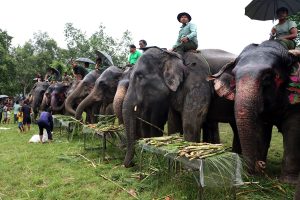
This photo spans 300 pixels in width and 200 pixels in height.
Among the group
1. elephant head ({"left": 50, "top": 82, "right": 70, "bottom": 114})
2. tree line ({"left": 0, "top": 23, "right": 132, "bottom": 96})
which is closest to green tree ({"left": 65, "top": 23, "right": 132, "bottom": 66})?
tree line ({"left": 0, "top": 23, "right": 132, "bottom": 96})

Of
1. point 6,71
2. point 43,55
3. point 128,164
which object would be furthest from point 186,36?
point 43,55

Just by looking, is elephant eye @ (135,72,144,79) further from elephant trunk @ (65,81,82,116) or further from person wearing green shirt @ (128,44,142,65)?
elephant trunk @ (65,81,82,116)

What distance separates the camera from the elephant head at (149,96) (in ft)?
22.6

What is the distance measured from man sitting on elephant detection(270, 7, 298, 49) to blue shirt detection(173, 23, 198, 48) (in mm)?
1530

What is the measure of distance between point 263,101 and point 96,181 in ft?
9.43

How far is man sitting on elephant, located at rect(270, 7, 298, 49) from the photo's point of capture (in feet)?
20.7

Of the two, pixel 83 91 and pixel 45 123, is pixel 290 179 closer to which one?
pixel 45 123

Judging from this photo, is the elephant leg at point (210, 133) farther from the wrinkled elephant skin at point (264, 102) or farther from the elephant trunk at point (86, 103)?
the elephant trunk at point (86, 103)

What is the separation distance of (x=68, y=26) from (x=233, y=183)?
4588cm

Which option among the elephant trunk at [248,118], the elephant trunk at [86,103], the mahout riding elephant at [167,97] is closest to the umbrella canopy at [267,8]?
the mahout riding elephant at [167,97]

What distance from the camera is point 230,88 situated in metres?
6.16

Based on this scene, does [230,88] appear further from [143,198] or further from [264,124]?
[143,198]

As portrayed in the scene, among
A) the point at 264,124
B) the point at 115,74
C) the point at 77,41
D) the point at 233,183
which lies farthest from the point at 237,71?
the point at 77,41

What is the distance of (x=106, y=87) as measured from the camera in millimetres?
10773
